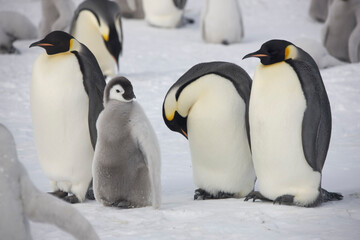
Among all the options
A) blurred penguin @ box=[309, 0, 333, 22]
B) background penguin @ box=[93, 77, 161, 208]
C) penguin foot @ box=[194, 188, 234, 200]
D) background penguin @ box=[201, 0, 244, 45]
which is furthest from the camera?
blurred penguin @ box=[309, 0, 333, 22]

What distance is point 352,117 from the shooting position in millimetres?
5848

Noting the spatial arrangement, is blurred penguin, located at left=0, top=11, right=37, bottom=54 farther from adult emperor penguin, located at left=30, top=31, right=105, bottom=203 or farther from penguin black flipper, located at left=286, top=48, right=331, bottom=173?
penguin black flipper, located at left=286, top=48, right=331, bottom=173

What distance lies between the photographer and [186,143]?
17.8 ft

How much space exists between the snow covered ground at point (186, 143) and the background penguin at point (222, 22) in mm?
206

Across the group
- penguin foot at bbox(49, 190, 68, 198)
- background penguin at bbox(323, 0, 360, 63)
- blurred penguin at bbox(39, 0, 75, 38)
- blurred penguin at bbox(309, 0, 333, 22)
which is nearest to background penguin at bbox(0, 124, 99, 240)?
penguin foot at bbox(49, 190, 68, 198)

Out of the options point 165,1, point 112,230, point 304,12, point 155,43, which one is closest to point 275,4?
point 304,12

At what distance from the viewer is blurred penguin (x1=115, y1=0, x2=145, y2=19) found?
10.5 meters

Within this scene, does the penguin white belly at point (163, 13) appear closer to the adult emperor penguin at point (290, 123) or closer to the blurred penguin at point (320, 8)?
the blurred penguin at point (320, 8)

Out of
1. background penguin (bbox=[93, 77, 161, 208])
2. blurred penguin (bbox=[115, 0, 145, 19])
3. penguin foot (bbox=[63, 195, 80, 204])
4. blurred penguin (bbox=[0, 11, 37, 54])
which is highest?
background penguin (bbox=[93, 77, 161, 208])

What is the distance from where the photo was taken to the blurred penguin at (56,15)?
854 cm

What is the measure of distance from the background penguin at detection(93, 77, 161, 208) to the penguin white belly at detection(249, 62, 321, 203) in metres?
0.56

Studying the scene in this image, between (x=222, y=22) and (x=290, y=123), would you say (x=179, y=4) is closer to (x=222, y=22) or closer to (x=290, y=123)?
Answer: (x=222, y=22)

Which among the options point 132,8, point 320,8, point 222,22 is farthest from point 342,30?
point 132,8

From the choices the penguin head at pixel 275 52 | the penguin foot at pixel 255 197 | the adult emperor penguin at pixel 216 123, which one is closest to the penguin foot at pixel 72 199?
the adult emperor penguin at pixel 216 123
